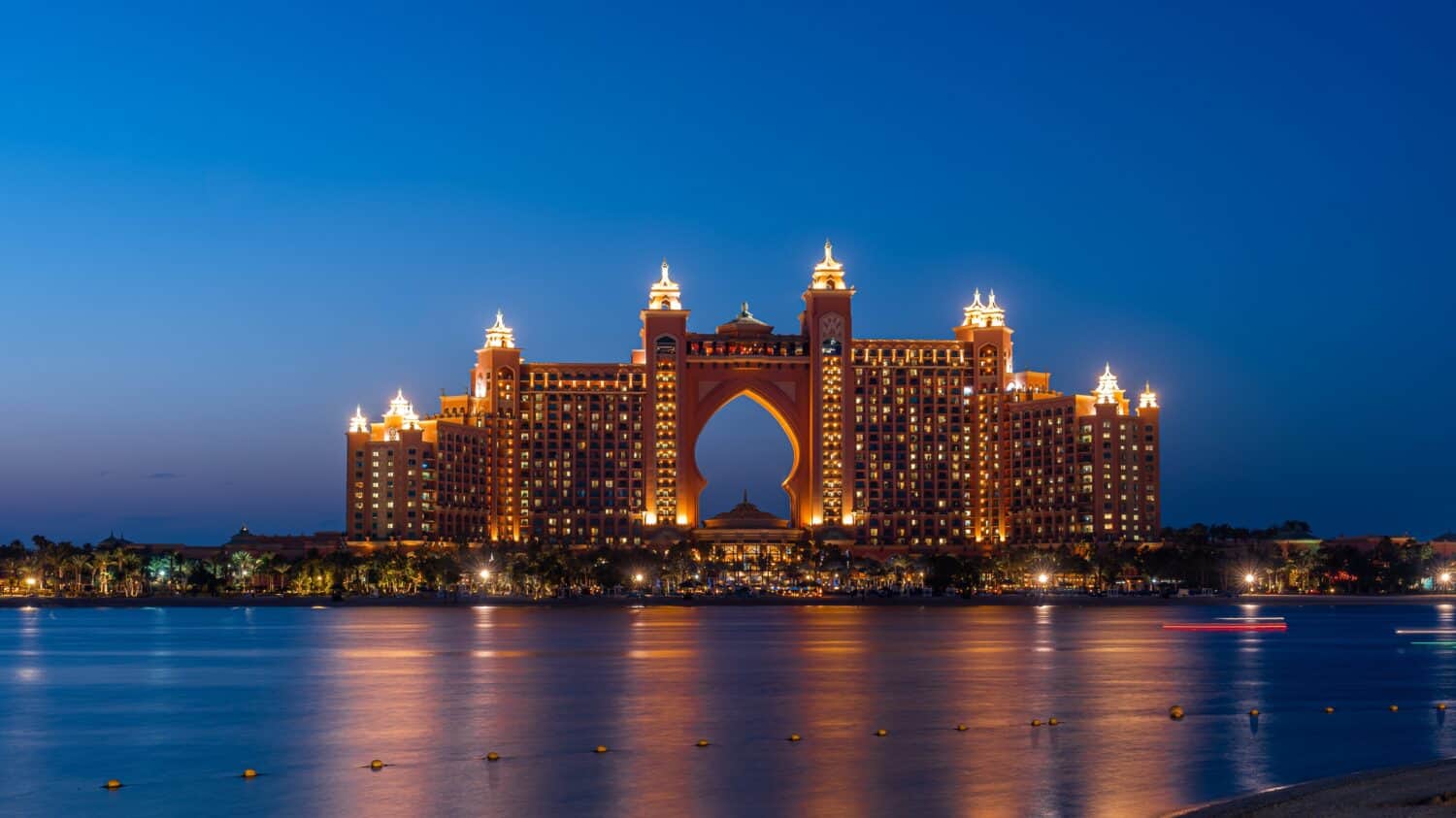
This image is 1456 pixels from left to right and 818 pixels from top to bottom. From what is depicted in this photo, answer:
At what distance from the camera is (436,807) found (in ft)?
88.6

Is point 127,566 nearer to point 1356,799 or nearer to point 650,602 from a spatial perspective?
point 650,602

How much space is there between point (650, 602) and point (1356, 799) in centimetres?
16015

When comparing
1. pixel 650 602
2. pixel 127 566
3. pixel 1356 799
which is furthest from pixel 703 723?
pixel 127 566

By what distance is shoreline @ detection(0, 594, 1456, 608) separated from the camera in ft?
574

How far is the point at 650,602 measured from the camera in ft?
600

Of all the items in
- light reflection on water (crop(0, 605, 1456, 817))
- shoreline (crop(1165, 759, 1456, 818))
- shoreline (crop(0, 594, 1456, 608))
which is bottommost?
shoreline (crop(0, 594, 1456, 608))

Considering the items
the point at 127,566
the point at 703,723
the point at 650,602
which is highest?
the point at 127,566

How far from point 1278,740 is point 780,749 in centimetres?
1146

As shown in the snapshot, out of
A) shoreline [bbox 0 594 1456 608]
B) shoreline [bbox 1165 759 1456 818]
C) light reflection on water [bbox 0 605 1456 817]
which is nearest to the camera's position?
shoreline [bbox 1165 759 1456 818]

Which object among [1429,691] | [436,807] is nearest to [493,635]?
[1429,691]

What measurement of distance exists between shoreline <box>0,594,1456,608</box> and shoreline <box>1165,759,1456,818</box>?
14393cm

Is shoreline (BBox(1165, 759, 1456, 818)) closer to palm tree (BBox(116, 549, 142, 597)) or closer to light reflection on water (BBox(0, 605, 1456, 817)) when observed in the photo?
light reflection on water (BBox(0, 605, 1456, 817))

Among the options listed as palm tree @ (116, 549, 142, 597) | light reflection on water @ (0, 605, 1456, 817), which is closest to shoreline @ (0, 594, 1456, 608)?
palm tree @ (116, 549, 142, 597)

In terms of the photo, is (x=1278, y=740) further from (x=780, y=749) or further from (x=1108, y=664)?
(x=1108, y=664)
